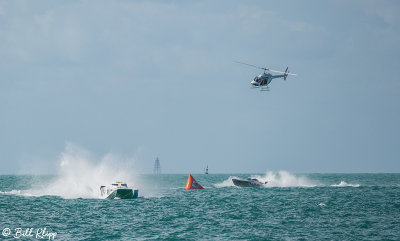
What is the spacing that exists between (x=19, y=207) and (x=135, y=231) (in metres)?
21.4

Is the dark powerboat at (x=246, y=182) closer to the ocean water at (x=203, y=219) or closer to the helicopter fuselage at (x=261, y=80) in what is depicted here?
the helicopter fuselage at (x=261, y=80)

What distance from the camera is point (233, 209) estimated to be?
171ft

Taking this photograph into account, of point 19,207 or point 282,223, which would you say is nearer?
point 282,223

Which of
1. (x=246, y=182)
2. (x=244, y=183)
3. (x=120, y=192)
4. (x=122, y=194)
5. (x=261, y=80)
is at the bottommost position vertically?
(x=122, y=194)

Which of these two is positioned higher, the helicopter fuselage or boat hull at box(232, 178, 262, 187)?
the helicopter fuselage

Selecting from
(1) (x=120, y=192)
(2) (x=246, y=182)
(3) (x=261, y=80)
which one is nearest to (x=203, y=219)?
(1) (x=120, y=192)

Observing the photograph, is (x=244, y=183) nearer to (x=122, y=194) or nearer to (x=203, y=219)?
(x=122, y=194)

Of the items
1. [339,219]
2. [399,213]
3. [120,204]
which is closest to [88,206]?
[120,204]

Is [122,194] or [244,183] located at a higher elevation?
[244,183]

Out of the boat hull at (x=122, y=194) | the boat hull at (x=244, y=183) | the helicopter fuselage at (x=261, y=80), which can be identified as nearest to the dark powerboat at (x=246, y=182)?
the boat hull at (x=244, y=183)

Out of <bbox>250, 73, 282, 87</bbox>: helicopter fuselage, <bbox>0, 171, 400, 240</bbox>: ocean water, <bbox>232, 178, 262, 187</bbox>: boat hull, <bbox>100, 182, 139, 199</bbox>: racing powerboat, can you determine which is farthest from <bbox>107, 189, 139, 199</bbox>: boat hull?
<bbox>232, 178, 262, 187</bbox>: boat hull

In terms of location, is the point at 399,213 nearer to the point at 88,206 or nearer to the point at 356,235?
the point at 356,235

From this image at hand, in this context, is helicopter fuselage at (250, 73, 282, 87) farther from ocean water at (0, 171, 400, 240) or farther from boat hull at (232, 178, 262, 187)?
boat hull at (232, 178, 262, 187)

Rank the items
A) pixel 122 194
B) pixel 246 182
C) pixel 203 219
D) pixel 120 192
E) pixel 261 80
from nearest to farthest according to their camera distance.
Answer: pixel 203 219 → pixel 120 192 → pixel 122 194 → pixel 261 80 → pixel 246 182
